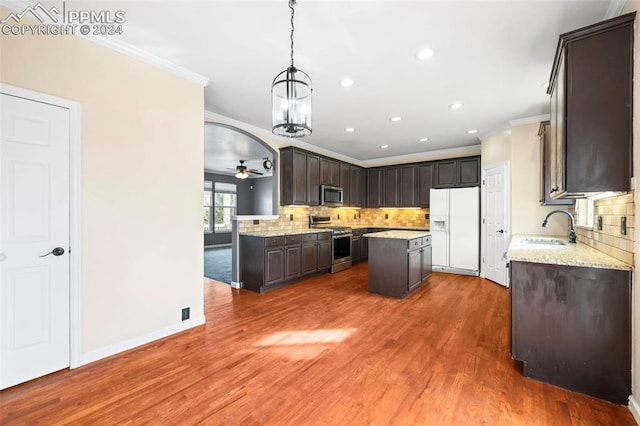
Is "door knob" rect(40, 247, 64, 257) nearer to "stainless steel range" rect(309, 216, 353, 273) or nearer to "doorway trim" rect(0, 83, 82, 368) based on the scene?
"doorway trim" rect(0, 83, 82, 368)

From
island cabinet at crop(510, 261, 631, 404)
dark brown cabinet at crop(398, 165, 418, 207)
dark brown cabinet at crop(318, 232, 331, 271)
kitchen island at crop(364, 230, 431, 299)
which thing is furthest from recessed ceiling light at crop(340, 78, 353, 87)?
dark brown cabinet at crop(398, 165, 418, 207)

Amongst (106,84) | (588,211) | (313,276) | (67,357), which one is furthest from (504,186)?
(67,357)

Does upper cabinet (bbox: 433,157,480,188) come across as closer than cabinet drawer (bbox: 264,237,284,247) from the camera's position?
No

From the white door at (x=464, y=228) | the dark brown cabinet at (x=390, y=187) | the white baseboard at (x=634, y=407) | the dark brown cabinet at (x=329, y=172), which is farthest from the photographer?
the dark brown cabinet at (x=390, y=187)

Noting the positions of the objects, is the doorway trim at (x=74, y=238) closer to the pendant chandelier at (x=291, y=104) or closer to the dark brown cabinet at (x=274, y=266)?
the pendant chandelier at (x=291, y=104)

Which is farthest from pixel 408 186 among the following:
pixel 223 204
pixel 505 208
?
pixel 223 204

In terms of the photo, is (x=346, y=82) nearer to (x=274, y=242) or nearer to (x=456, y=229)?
(x=274, y=242)

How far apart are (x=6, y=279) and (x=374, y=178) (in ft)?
22.1

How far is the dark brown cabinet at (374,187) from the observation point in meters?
7.38

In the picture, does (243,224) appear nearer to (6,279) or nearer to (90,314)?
(90,314)

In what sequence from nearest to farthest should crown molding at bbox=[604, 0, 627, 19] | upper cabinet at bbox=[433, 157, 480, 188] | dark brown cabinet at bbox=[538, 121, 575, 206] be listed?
1. crown molding at bbox=[604, 0, 627, 19]
2. dark brown cabinet at bbox=[538, 121, 575, 206]
3. upper cabinet at bbox=[433, 157, 480, 188]

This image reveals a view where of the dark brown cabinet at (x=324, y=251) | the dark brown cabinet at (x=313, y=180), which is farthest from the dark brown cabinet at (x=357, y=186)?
the dark brown cabinet at (x=324, y=251)

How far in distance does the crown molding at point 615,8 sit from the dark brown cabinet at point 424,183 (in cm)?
445

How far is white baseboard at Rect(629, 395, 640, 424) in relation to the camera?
5.58 ft
